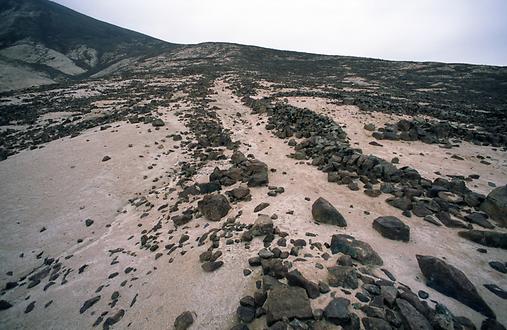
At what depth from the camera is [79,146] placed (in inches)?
664

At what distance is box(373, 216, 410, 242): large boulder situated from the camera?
743cm

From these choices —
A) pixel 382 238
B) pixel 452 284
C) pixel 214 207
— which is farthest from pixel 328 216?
pixel 214 207

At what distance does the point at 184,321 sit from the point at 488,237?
26.6 feet

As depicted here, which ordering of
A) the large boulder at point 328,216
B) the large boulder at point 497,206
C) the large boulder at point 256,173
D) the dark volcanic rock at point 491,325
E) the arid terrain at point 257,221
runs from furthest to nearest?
the large boulder at point 256,173 < the large boulder at point 497,206 < the large boulder at point 328,216 < the arid terrain at point 257,221 < the dark volcanic rock at point 491,325

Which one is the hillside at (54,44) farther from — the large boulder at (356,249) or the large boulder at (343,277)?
the large boulder at (343,277)

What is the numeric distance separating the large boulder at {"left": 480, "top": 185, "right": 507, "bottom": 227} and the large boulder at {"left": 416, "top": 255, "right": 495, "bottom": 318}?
12.9ft

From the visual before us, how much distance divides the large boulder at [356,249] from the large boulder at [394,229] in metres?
1.13

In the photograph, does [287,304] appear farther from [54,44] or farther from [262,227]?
[54,44]

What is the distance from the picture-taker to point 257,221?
7.88 meters

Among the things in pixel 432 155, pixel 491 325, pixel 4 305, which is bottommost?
pixel 4 305

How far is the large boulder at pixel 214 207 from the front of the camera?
892 centimetres

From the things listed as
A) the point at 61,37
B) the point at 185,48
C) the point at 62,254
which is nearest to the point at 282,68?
the point at 185,48

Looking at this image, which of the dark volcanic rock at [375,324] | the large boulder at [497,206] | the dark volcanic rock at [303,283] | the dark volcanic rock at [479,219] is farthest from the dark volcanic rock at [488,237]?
the dark volcanic rock at [303,283]

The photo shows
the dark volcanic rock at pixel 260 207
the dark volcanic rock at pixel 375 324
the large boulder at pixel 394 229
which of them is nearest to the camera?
the dark volcanic rock at pixel 375 324
